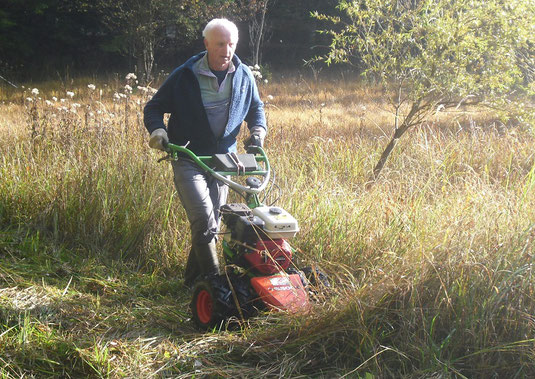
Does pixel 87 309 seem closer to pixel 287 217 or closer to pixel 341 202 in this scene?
pixel 287 217

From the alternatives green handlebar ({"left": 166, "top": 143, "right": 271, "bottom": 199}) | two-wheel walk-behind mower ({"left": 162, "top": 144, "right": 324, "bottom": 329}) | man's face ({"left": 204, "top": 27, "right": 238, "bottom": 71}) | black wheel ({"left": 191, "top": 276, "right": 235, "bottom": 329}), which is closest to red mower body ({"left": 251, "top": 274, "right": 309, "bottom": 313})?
two-wheel walk-behind mower ({"left": 162, "top": 144, "right": 324, "bottom": 329})

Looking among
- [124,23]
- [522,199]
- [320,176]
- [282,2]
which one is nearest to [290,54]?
[282,2]

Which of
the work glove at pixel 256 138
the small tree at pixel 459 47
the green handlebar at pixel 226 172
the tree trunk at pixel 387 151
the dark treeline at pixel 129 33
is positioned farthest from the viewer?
the dark treeline at pixel 129 33

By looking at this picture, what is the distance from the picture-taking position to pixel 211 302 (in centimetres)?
344

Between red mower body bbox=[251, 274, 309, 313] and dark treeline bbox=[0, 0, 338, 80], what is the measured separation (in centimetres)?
1415

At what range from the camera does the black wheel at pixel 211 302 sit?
3.34m

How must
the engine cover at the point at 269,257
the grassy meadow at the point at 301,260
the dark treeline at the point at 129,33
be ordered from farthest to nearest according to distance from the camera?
the dark treeline at the point at 129,33 → the engine cover at the point at 269,257 → the grassy meadow at the point at 301,260

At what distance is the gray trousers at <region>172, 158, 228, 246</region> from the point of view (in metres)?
3.80

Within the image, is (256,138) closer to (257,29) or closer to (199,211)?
(199,211)

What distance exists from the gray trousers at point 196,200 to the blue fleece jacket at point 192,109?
186mm

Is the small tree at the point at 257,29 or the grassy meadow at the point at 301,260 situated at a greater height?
the small tree at the point at 257,29

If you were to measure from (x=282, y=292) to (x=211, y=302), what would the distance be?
16.8 inches

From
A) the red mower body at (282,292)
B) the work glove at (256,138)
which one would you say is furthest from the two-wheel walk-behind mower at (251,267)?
the work glove at (256,138)

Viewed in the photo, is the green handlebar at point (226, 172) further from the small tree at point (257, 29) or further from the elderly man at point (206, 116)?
the small tree at point (257, 29)
